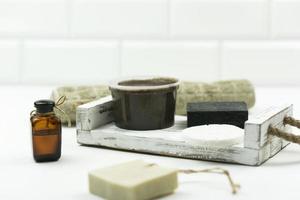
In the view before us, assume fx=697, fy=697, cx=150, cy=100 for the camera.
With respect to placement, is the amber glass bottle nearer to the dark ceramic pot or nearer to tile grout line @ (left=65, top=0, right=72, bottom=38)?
the dark ceramic pot

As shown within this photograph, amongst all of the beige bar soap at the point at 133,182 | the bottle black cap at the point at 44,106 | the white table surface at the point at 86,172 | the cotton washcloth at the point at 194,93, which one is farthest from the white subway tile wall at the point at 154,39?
the beige bar soap at the point at 133,182

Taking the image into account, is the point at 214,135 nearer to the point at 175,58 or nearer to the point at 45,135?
the point at 45,135

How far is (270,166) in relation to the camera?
3.47ft

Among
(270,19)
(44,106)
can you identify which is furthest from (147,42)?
(44,106)

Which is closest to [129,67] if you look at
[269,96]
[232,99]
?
[269,96]

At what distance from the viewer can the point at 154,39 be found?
1812mm

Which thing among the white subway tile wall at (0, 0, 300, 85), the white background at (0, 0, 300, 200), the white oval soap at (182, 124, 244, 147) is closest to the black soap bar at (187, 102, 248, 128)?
the white oval soap at (182, 124, 244, 147)

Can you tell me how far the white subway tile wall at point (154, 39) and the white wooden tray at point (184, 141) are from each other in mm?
587

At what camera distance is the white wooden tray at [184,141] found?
1046mm

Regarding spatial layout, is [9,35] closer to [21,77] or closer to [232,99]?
[21,77]

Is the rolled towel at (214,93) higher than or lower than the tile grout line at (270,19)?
lower

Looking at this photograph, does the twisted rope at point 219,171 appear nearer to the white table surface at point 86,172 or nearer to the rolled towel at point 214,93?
the white table surface at point 86,172

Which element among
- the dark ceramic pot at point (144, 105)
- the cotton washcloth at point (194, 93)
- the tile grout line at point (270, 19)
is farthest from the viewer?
the tile grout line at point (270, 19)

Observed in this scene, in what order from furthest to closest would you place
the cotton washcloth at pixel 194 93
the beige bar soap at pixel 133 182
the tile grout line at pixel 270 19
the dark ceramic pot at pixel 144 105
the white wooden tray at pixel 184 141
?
the tile grout line at pixel 270 19 → the cotton washcloth at pixel 194 93 → the dark ceramic pot at pixel 144 105 → the white wooden tray at pixel 184 141 → the beige bar soap at pixel 133 182
